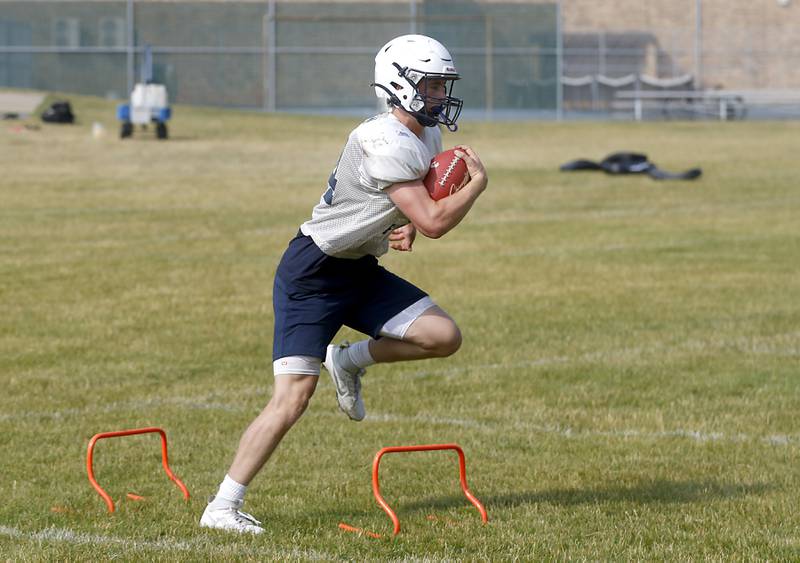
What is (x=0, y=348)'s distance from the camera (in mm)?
10820

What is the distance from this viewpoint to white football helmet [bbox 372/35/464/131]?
19.1 ft

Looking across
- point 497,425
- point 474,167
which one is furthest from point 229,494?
point 497,425

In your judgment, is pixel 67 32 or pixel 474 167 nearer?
pixel 474 167

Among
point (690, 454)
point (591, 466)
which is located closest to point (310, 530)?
point (591, 466)

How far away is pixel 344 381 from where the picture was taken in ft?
21.2

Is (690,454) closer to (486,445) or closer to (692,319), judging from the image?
(486,445)

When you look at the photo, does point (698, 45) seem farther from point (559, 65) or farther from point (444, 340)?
point (444, 340)

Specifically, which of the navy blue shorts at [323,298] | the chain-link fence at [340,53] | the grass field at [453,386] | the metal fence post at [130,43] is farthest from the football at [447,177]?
the metal fence post at [130,43]

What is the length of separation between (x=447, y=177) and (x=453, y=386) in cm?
392

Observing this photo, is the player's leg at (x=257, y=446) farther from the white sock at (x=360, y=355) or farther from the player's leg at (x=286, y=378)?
the white sock at (x=360, y=355)

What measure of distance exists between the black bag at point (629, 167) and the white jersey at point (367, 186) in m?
20.3

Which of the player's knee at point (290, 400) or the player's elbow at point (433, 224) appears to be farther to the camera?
the player's knee at point (290, 400)

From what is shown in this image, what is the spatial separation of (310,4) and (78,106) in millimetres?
12072

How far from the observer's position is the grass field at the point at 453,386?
5.91 m
